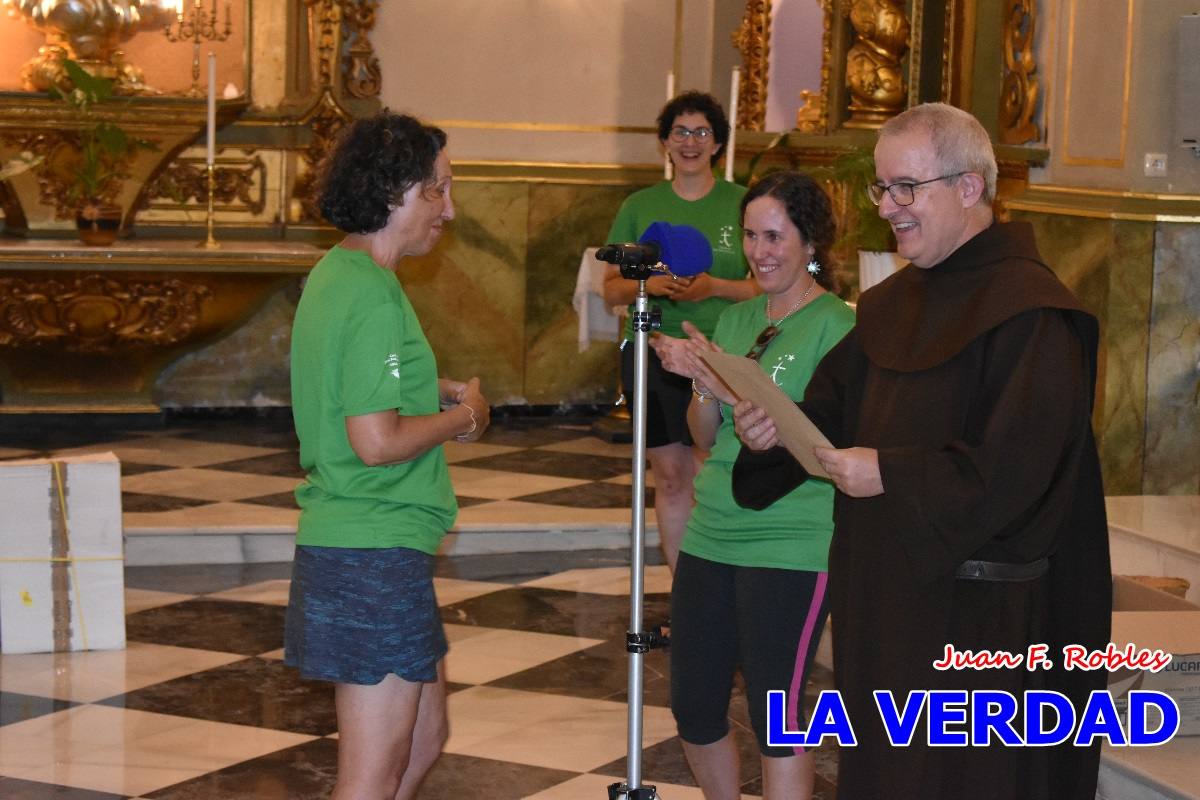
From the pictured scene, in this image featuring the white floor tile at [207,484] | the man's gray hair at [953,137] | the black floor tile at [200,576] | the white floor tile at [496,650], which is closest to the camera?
the man's gray hair at [953,137]

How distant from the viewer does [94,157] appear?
8383mm

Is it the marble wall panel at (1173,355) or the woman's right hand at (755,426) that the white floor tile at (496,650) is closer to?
the woman's right hand at (755,426)

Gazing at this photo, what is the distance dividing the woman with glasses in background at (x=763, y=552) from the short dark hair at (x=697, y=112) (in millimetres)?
1668

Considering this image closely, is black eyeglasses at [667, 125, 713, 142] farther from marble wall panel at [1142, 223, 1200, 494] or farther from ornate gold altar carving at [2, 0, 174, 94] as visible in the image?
ornate gold altar carving at [2, 0, 174, 94]

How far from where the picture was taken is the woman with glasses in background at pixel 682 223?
5.12 m

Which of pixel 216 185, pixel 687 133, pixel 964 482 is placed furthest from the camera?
pixel 216 185

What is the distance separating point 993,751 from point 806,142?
599cm

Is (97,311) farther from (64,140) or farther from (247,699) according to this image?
(247,699)

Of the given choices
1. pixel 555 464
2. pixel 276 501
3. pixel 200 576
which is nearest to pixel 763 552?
pixel 200 576

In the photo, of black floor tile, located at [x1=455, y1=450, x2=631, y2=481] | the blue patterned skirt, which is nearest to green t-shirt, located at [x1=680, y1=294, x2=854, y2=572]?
the blue patterned skirt

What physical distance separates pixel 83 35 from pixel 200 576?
3.68 metres

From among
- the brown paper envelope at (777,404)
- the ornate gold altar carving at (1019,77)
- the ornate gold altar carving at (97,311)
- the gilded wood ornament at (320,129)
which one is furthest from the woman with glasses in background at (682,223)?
the gilded wood ornament at (320,129)

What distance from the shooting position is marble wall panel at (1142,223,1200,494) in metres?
6.55

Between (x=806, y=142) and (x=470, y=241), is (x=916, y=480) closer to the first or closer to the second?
(x=806, y=142)
